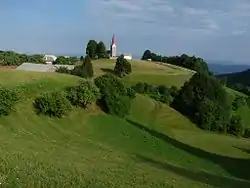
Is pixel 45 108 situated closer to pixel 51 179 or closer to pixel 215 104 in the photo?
pixel 51 179

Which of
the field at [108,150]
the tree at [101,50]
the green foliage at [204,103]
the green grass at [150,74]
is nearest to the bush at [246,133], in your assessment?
the green foliage at [204,103]

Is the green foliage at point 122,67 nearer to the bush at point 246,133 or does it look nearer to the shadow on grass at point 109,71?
the shadow on grass at point 109,71

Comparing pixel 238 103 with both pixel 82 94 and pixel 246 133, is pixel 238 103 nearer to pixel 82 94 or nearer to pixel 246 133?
pixel 246 133

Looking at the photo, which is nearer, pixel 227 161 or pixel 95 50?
pixel 227 161

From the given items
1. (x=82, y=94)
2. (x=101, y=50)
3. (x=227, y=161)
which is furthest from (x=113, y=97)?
(x=101, y=50)

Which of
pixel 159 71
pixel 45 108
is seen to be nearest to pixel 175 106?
pixel 45 108

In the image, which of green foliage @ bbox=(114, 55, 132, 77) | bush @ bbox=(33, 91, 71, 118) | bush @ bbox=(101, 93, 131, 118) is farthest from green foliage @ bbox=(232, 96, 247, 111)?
bush @ bbox=(33, 91, 71, 118)

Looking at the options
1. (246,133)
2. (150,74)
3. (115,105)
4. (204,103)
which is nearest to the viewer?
(115,105)
